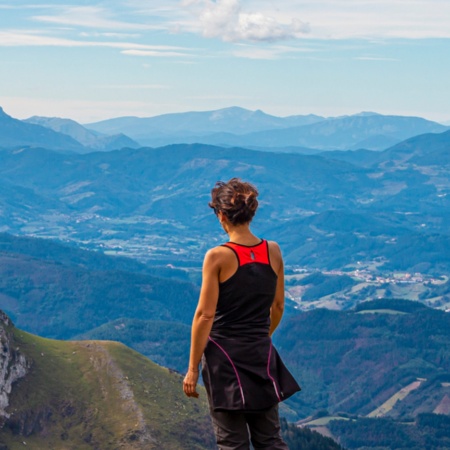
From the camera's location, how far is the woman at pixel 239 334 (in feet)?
57.5

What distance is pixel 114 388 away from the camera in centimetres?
12769

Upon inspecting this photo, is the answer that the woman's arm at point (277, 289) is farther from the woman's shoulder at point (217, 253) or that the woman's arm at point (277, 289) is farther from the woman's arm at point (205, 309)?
the woman's arm at point (205, 309)

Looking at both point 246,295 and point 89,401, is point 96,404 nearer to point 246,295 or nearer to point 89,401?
point 89,401

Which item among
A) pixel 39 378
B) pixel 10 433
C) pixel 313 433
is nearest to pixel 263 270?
pixel 10 433

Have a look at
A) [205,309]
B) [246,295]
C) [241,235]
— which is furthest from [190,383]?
[241,235]

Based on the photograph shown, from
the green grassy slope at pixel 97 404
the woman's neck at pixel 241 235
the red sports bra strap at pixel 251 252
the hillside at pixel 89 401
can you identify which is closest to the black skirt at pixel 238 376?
the red sports bra strap at pixel 251 252

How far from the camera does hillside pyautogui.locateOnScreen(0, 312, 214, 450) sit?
120 metres

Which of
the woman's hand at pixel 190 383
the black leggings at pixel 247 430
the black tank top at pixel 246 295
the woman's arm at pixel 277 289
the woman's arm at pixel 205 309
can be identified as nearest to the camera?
the woman's arm at pixel 205 309

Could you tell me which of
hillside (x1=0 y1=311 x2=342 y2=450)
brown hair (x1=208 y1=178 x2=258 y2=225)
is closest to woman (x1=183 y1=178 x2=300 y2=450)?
brown hair (x1=208 y1=178 x2=258 y2=225)

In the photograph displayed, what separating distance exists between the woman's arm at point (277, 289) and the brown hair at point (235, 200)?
2.52 feet

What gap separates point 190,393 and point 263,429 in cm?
158

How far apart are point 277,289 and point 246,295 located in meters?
0.91

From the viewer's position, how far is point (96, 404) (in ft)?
414

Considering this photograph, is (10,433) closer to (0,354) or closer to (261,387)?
(0,354)
